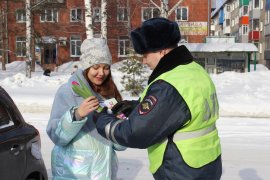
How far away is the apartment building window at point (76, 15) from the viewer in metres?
39.3

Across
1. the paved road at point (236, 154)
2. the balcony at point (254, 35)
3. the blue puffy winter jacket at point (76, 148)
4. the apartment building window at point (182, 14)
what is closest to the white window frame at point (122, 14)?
the apartment building window at point (182, 14)

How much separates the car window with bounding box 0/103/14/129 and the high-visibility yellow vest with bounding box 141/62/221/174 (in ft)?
5.65

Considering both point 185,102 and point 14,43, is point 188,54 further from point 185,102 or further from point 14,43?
point 14,43

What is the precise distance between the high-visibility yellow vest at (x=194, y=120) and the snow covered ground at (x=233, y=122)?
152 inches

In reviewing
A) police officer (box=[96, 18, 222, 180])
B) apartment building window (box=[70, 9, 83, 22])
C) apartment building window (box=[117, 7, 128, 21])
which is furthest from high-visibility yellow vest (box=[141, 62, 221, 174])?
apartment building window (box=[70, 9, 83, 22])

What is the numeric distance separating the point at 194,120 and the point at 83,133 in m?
1.12

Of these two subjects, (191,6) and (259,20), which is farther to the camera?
(259,20)

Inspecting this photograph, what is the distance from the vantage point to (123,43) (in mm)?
38875

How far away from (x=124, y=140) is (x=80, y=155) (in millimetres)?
968

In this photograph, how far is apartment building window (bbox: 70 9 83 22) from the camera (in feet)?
129

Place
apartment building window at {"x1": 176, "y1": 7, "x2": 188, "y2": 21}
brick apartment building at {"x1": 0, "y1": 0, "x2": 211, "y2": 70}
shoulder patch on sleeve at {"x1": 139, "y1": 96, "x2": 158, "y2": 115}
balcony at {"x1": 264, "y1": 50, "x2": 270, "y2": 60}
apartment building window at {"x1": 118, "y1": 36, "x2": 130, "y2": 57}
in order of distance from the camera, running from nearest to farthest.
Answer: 1. shoulder patch on sleeve at {"x1": 139, "y1": 96, "x2": 158, "y2": 115}
2. apartment building window at {"x1": 118, "y1": 36, "x2": 130, "y2": 57}
3. brick apartment building at {"x1": 0, "y1": 0, "x2": 211, "y2": 70}
4. apartment building window at {"x1": 176, "y1": 7, "x2": 188, "y2": 21}
5. balcony at {"x1": 264, "y1": 50, "x2": 270, "y2": 60}

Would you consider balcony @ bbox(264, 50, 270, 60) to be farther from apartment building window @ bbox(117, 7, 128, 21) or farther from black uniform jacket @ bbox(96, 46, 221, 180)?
black uniform jacket @ bbox(96, 46, 221, 180)

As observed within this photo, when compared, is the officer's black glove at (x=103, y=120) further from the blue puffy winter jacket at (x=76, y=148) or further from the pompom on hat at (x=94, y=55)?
the pompom on hat at (x=94, y=55)

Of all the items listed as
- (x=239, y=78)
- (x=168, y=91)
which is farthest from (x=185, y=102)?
(x=239, y=78)
